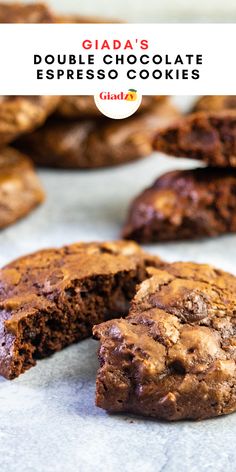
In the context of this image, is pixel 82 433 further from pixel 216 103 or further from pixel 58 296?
pixel 216 103

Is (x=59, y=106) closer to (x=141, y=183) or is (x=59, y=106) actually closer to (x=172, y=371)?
(x=141, y=183)

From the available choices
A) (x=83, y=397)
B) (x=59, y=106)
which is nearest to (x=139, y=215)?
(x=59, y=106)

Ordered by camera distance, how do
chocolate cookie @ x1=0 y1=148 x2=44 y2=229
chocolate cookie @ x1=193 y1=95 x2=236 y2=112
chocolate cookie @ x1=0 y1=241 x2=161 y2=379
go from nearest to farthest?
chocolate cookie @ x1=0 y1=241 x2=161 y2=379, chocolate cookie @ x1=0 y1=148 x2=44 y2=229, chocolate cookie @ x1=193 y1=95 x2=236 y2=112

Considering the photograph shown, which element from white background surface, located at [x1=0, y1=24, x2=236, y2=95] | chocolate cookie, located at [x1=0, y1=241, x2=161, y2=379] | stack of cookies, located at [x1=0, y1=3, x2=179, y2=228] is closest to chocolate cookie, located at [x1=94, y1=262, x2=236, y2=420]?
chocolate cookie, located at [x1=0, y1=241, x2=161, y2=379]

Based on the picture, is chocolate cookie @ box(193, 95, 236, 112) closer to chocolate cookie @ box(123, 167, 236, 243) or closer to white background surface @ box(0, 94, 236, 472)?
chocolate cookie @ box(123, 167, 236, 243)

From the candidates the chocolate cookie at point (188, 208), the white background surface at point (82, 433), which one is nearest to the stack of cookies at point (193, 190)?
the chocolate cookie at point (188, 208)

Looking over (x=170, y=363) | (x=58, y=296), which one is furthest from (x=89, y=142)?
(x=170, y=363)
